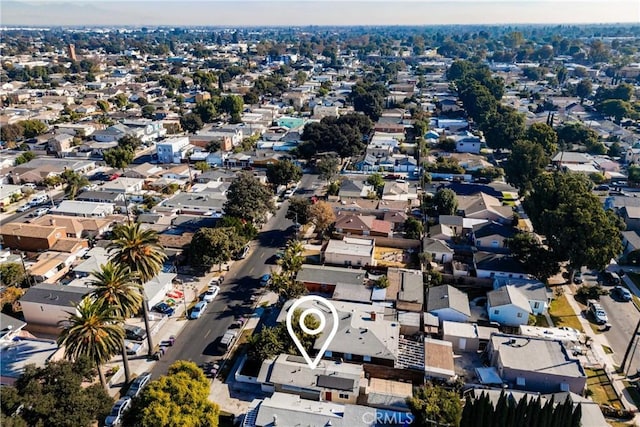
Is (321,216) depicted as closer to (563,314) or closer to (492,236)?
(492,236)

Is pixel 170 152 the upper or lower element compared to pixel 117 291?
lower

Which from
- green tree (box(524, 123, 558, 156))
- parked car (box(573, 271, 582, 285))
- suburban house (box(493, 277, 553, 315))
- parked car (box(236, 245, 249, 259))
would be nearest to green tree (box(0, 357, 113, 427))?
parked car (box(236, 245, 249, 259))

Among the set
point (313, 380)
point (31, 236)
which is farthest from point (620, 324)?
point (31, 236)

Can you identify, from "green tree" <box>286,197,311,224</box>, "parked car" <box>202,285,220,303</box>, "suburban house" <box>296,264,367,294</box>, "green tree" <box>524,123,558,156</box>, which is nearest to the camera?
"parked car" <box>202,285,220,303</box>

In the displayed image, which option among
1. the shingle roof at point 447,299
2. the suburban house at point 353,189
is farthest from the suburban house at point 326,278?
the suburban house at point 353,189

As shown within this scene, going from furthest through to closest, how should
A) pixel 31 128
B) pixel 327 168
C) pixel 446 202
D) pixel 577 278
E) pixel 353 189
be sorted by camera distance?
pixel 31 128
pixel 327 168
pixel 353 189
pixel 446 202
pixel 577 278

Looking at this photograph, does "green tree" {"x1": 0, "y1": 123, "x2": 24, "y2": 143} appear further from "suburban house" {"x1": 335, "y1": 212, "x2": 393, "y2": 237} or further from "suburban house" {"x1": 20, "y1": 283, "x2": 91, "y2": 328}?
"suburban house" {"x1": 335, "y1": 212, "x2": 393, "y2": 237}

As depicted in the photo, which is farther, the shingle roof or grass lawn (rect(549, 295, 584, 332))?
grass lawn (rect(549, 295, 584, 332))
